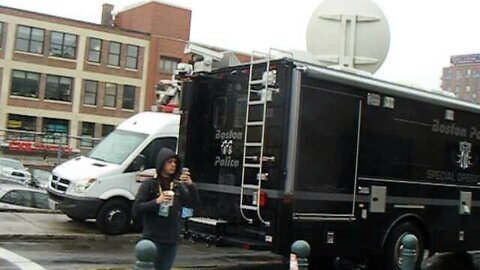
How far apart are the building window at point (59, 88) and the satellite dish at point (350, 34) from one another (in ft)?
144

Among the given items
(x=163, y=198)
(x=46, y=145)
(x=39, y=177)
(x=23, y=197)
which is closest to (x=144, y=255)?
(x=163, y=198)

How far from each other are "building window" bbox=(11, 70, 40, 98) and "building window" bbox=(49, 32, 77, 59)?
8.14ft

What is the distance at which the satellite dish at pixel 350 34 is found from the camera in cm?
1301

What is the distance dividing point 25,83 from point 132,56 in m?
9.45

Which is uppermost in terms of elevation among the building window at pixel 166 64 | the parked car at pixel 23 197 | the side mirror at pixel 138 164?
the building window at pixel 166 64

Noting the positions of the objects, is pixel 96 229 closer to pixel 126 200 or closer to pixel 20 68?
pixel 126 200

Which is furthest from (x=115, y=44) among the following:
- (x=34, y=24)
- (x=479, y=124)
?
(x=479, y=124)

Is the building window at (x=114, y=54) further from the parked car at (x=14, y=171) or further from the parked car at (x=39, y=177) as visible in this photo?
the parked car at (x=39, y=177)

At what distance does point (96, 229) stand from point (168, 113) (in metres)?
2.75

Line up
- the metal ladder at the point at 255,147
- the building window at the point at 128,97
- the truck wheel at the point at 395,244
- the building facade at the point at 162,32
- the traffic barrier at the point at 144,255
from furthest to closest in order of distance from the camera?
the building facade at the point at 162,32 < the building window at the point at 128,97 < the truck wheel at the point at 395,244 < the metal ladder at the point at 255,147 < the traffic barrier at the point at 144,255

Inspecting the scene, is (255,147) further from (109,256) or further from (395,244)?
(109,256)

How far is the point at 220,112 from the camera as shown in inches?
397

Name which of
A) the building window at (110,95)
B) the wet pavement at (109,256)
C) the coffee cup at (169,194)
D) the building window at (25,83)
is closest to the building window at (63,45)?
the building window at (25,83)

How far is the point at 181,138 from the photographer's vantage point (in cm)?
1058
